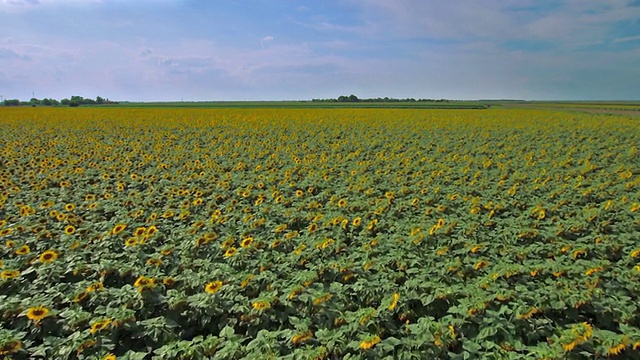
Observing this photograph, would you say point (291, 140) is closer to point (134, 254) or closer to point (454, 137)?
point (454, 137)

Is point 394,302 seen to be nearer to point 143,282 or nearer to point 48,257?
point 143,282

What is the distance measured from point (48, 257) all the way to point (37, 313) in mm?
1083

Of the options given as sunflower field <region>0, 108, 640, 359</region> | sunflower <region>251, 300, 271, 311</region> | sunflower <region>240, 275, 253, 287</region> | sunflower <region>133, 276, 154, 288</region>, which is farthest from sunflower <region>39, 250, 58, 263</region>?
sunflower <region>251, 300, 271, 311</region>

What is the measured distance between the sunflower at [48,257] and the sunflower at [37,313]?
3.14 feet

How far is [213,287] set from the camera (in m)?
2.99

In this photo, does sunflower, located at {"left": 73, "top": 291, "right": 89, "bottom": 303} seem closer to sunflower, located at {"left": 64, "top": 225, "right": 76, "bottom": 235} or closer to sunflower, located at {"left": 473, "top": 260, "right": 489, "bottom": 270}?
sunflower, located at {"left": 64, "top": 225, "right": 76, "bottom": 235}

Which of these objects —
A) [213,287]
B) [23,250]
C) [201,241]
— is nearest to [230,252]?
[201,241]

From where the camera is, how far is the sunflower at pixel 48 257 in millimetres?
3520

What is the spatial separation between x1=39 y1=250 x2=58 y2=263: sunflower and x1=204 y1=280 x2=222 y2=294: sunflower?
5.79 ft

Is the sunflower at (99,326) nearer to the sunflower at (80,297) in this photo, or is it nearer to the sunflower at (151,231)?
the sunflower at (80,297)

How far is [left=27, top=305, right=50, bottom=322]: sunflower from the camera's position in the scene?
105 inches

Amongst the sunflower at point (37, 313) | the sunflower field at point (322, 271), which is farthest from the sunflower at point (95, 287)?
the sunflower at point (37, 313)

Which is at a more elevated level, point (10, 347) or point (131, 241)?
point (131, 241)

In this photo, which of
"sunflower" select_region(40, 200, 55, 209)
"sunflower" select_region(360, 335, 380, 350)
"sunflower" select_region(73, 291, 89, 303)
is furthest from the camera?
"sunflower" select_region(40, 200, 55, 209)
